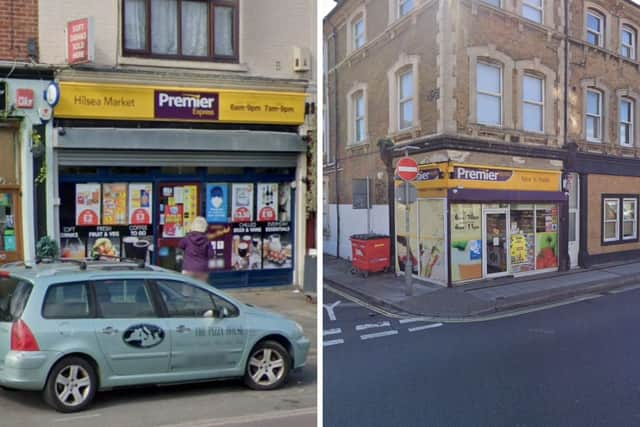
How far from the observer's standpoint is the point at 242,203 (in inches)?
168

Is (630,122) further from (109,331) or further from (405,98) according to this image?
(109,331)

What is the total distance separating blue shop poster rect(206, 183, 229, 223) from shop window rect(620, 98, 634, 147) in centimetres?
310

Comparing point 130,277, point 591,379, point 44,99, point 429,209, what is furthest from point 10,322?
point 591,379

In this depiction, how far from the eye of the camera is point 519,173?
1.17 m

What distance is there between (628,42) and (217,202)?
3182mm

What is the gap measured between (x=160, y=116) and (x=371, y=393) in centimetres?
326

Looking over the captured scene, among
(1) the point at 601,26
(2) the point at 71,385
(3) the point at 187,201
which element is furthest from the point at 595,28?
(3) the point at 187,201

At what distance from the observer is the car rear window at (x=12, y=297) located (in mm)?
2412

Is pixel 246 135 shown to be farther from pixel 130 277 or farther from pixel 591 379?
pixel 591 379

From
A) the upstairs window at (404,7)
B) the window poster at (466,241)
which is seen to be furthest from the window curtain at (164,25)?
the window poster at (466,241)

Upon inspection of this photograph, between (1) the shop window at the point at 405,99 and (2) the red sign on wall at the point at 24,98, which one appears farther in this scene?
(2) the red sign on wall at the point at 24,98

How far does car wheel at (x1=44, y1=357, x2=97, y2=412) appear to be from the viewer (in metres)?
2.35

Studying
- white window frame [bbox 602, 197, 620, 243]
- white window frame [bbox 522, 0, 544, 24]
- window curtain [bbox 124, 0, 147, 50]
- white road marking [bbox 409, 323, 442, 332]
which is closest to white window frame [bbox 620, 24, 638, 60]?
white window frame [bbox 522, 0, 544, 24]

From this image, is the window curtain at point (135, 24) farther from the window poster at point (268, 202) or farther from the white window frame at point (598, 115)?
the white window frame at point (598, 115)
